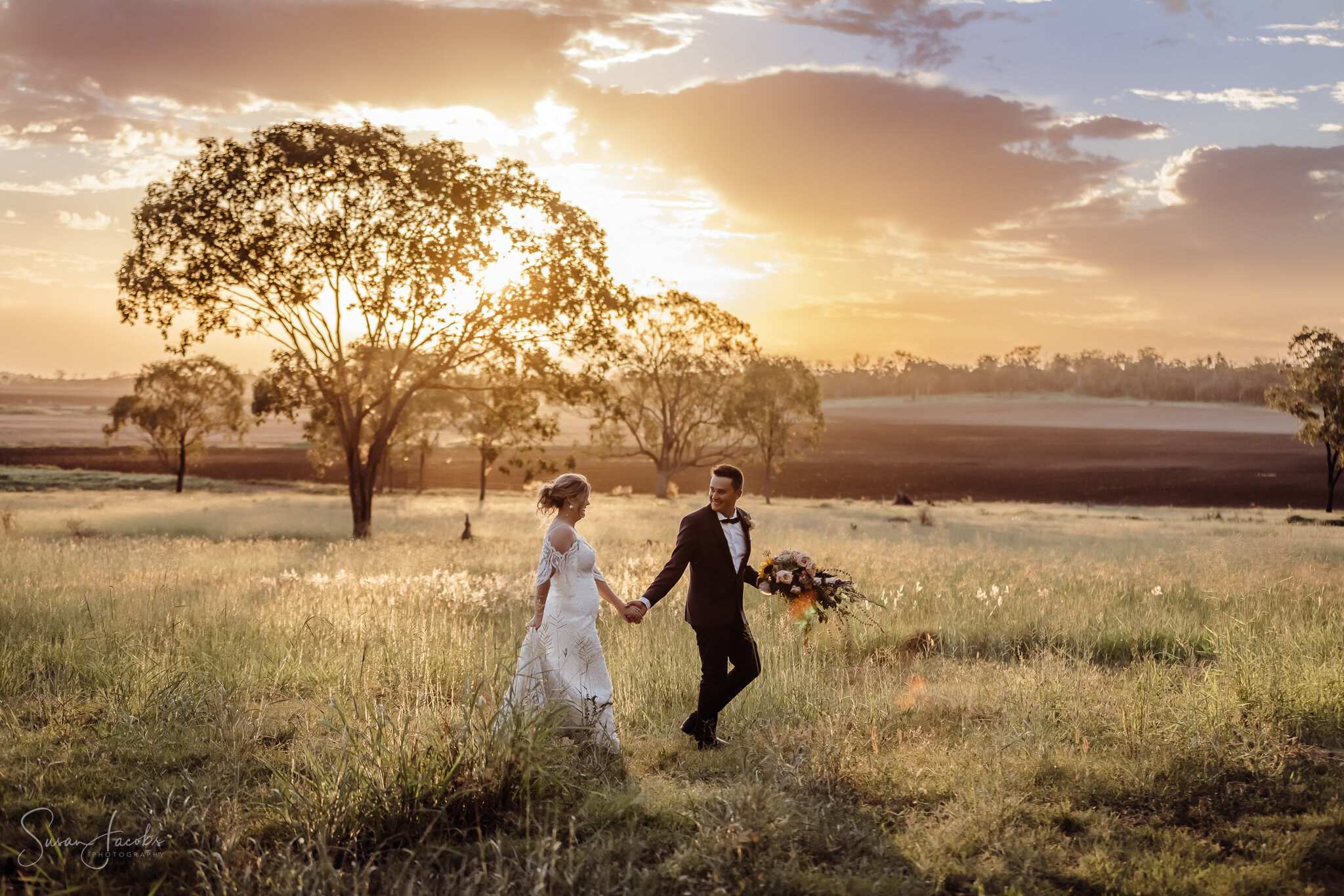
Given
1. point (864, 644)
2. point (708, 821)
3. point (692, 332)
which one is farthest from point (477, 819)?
point (692, 332)

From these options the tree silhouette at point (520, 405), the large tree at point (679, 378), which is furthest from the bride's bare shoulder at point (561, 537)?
the large tree at point (679, 378)

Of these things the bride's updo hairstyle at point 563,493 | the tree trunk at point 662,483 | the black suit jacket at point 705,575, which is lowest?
the tree trunk at point 662,483

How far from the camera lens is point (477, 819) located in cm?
486

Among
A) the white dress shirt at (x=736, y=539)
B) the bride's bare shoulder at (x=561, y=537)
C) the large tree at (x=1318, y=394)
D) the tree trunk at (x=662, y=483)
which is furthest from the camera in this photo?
the tree trunk at (x=662, y=483)

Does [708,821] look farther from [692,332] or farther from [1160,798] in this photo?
[692,332]

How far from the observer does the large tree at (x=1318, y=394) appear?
4425cm

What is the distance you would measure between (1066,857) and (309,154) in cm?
2514

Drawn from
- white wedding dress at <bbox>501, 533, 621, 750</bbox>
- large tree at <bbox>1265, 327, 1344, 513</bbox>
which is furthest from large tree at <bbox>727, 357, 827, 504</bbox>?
white wedding dress at <bbox>501, 533, 621, 750</bbox>

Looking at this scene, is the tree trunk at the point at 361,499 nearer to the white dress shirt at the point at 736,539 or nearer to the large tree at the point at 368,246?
the large tree at the point at 368,246

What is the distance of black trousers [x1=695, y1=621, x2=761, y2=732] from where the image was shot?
22.0 ft

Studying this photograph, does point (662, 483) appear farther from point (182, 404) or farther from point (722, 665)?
point (722, 665)

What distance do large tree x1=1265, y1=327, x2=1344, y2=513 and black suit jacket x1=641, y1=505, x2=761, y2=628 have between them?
4947 centimetres

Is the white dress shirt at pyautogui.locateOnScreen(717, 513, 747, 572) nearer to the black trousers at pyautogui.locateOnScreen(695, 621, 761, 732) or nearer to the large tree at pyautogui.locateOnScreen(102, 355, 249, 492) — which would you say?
the black trousers at pyautogui.locateOnScreen(695, 621, 761, 732)

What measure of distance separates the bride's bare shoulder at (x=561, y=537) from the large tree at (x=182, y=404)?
60.3m
